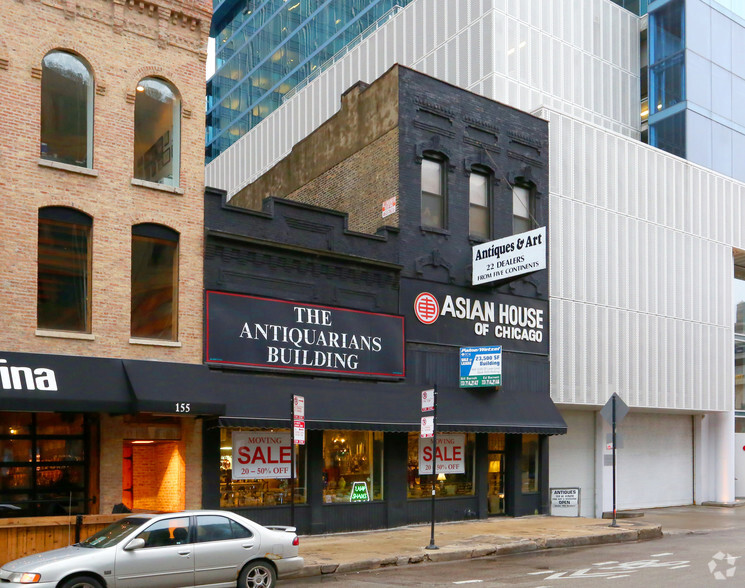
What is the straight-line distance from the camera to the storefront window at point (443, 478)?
22.2 meters

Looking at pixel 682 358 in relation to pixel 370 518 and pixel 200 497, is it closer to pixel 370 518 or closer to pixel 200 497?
pixel 370 518

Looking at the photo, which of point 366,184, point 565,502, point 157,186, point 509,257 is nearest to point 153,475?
point 157,186

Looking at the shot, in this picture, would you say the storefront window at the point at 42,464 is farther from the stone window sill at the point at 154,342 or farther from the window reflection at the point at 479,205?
the window reflection at the point at 479,205

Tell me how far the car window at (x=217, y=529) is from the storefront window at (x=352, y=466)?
7.71 m

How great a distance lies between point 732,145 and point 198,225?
30.6 m

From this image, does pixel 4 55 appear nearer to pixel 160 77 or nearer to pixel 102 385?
pixel 160 77

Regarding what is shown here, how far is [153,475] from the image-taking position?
19000 millimetres

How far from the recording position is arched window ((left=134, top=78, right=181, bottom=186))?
18.6 meters

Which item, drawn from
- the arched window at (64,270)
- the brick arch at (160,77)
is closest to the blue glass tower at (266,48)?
the brick arch at (160,77)

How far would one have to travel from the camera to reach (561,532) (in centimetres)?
2075

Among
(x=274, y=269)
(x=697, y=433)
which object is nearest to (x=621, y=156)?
(x=697, y=433)

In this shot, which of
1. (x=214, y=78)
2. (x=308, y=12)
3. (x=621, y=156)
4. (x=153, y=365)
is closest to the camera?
(x=153, y=365)

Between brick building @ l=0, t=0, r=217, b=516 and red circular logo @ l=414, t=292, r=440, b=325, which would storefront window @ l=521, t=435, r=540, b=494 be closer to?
red circular logo @ l=414, t=292, r=440, b=325

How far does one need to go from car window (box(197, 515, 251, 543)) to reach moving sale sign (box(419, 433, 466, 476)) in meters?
9.98
